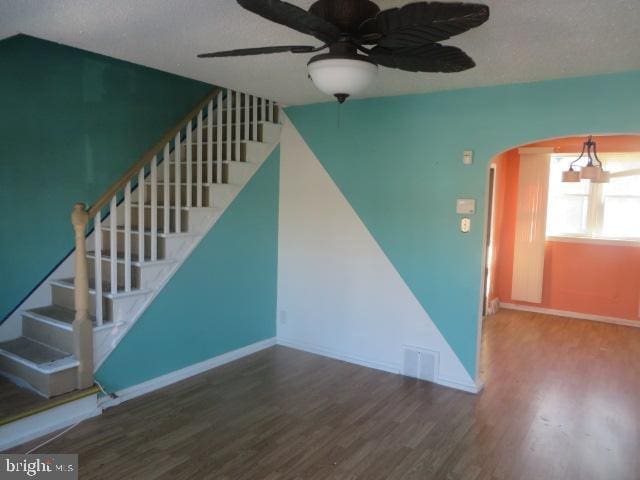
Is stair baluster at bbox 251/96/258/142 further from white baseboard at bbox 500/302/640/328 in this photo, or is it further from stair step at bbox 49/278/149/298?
white baseboard at bbox 500/302/640/328

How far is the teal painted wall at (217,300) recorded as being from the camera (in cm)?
357

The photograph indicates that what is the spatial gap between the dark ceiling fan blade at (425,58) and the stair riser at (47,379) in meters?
2.74

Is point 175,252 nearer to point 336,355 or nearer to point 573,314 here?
point 336,355

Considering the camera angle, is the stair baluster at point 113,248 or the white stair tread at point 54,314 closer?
the stair baluster at point 113,248

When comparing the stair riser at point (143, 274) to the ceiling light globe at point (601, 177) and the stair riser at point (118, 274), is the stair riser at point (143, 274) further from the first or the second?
the ceiling light globe at point (601, 177)

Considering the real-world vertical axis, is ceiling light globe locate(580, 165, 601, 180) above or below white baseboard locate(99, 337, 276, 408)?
above

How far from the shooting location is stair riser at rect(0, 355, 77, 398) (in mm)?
2998

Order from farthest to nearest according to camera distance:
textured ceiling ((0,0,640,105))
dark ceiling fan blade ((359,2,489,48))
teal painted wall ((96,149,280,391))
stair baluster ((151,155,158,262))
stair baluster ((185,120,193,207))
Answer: stair baluster ((185,120,193,207)) < teal painted wall ((96,149,280,391)) < stair baluster ((151,155,158,262)) < textured ceiling ((0,0,640,105)) < dark ceiling fan blade ((359,2,489,48))

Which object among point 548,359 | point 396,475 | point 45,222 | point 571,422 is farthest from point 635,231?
point 45,222

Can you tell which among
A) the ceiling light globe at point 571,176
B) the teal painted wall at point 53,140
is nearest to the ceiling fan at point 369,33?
the teal painted wall at point 53,140

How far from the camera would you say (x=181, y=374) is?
3.89m

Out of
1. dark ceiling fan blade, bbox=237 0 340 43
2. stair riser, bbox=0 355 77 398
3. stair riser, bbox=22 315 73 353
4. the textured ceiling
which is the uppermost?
the textured ceiling

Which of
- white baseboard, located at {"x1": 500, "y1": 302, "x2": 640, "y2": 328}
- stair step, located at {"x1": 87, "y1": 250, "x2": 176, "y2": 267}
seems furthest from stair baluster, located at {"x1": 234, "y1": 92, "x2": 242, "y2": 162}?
white baseboard, located at {"x1": 500, "y1": 302, "x2": 640, "y2": 328}

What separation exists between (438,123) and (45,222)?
316 centimetres
